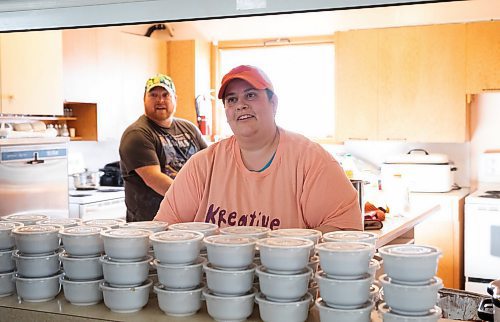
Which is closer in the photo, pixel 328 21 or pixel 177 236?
pixel 177 236

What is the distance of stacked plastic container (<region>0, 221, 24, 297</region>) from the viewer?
1649 mm

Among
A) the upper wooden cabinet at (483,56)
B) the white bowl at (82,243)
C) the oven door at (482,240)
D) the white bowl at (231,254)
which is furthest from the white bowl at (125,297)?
the upper wooden cabinet at (483,56)

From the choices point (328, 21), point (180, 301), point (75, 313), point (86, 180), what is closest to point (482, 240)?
point (328, 21)

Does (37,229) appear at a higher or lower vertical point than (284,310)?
higher

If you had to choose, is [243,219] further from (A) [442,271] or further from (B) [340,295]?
(A) [442,271]

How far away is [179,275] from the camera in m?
1.47

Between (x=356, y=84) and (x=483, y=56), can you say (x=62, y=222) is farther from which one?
(x=483, y=56)

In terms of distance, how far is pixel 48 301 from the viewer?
1601 mm

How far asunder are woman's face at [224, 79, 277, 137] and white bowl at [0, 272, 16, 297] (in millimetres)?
982


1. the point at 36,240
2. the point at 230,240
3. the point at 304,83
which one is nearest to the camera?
the point at 230,240

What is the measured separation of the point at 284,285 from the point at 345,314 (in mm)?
149

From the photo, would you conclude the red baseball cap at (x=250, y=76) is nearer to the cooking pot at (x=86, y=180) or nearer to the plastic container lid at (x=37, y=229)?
the plastic container lid at (x=37, y=229)

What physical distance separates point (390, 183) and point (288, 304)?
2474 millimetres

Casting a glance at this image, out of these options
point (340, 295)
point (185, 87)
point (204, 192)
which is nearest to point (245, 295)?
point (340, 295)
